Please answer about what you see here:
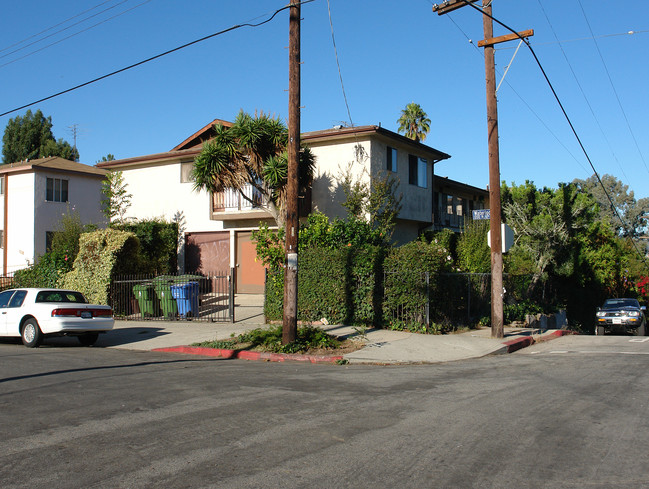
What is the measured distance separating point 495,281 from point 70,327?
10.5 meters

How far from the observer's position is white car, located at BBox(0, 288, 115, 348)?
13570 mm

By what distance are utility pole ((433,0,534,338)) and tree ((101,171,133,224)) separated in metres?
18.6

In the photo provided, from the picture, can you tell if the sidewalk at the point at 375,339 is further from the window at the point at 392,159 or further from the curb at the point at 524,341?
the window at the point at 392,159

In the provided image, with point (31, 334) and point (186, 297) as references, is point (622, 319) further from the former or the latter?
point (31, 334)

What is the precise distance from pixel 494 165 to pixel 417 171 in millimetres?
11000

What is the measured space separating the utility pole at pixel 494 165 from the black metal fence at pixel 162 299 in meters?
7.73

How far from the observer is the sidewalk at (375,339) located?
490 inches

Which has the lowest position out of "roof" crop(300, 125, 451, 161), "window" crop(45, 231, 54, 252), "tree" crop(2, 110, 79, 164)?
"window" crop(45, 231, 54, 252)

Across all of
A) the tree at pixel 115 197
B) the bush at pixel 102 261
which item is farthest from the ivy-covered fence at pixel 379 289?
the tree at pixel 115 197

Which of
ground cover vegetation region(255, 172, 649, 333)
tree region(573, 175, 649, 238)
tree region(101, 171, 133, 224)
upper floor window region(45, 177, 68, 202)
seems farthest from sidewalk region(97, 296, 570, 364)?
tree region(573, 175, 649, 238)

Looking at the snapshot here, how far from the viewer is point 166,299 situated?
18.8 m

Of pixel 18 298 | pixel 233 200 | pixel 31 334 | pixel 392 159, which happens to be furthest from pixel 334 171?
pixel 31 334

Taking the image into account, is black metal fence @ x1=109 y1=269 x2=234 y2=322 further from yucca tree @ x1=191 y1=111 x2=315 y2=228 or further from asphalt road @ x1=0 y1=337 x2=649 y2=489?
asphalt road @ x1=0 y1=337 x2=649 y2=489

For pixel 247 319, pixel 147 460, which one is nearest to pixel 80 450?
pixel 147 460
